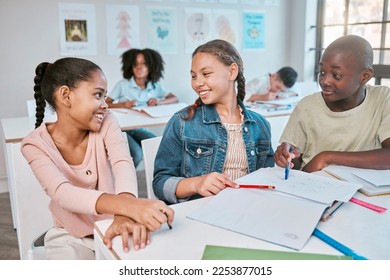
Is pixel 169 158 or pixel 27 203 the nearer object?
pixel 169 158

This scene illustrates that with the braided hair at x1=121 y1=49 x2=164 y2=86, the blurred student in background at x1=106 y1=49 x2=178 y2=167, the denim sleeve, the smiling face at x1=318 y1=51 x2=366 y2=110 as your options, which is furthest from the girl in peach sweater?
the braided hair at x1=121 y1=49 x2=164 y2=86

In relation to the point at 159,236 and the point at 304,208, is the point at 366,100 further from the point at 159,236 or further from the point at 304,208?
the point at 159,236

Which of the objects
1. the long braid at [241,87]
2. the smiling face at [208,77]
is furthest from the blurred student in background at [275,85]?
the smiling face at [208,77]

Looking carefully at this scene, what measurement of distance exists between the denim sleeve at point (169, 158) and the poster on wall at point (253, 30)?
9.47 ft

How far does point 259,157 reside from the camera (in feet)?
4.25

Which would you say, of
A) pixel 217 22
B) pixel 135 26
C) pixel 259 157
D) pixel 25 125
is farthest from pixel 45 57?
pixel 259 157

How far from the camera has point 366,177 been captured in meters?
1.04

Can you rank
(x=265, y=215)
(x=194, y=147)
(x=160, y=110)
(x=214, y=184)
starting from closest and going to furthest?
1. (x=265, y=215)
2. (x=214, y=184)
3. (x=194, y=147)
4. (x=160, y=110)

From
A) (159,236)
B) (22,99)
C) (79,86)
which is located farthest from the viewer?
(22,99)

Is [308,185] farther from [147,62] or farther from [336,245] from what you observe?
[147,62]

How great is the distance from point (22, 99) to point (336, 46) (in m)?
2.54

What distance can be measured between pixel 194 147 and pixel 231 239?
0.53 meters

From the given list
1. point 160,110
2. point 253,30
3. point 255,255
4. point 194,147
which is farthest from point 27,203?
point 253,30

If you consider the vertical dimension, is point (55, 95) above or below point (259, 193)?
above
